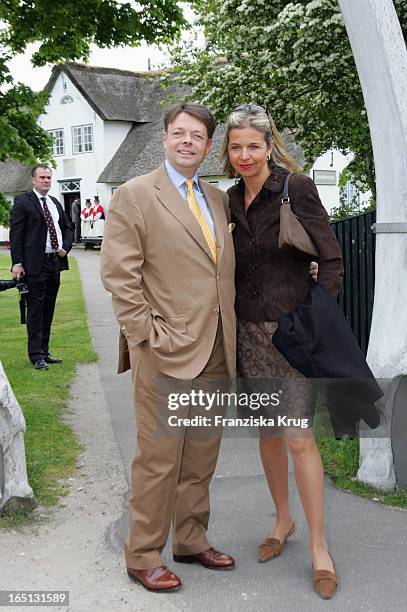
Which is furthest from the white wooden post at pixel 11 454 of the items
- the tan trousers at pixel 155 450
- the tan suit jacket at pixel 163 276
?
the tan suit jacket at pixel 163 276

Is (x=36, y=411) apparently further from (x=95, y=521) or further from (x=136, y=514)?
(x=136, y=514)

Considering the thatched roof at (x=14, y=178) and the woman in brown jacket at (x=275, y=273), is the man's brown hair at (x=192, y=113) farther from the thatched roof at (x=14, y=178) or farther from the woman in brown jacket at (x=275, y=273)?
the thatched roof at (x=14, y=178)

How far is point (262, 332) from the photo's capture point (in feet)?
11.6

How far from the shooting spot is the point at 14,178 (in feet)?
150

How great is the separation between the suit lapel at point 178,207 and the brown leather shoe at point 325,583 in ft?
4.88

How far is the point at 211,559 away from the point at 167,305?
1253 millimetres

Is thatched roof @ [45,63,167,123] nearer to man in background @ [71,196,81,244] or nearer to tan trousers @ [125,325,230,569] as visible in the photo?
man in background @ [71,196,81,244]

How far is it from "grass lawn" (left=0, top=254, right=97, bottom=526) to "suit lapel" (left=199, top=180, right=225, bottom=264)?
1.93 m

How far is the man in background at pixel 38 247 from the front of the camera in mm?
8227

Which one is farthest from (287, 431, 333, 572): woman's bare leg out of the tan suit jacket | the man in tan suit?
the tan suit jacket

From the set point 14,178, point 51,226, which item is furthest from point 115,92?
point 51,226

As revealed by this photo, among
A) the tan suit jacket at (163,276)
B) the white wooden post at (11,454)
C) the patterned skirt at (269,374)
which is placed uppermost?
the tan suit jacket at (163,276)

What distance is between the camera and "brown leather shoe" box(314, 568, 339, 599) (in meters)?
3.31

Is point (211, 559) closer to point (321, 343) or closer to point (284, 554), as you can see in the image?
point (284, 554)
